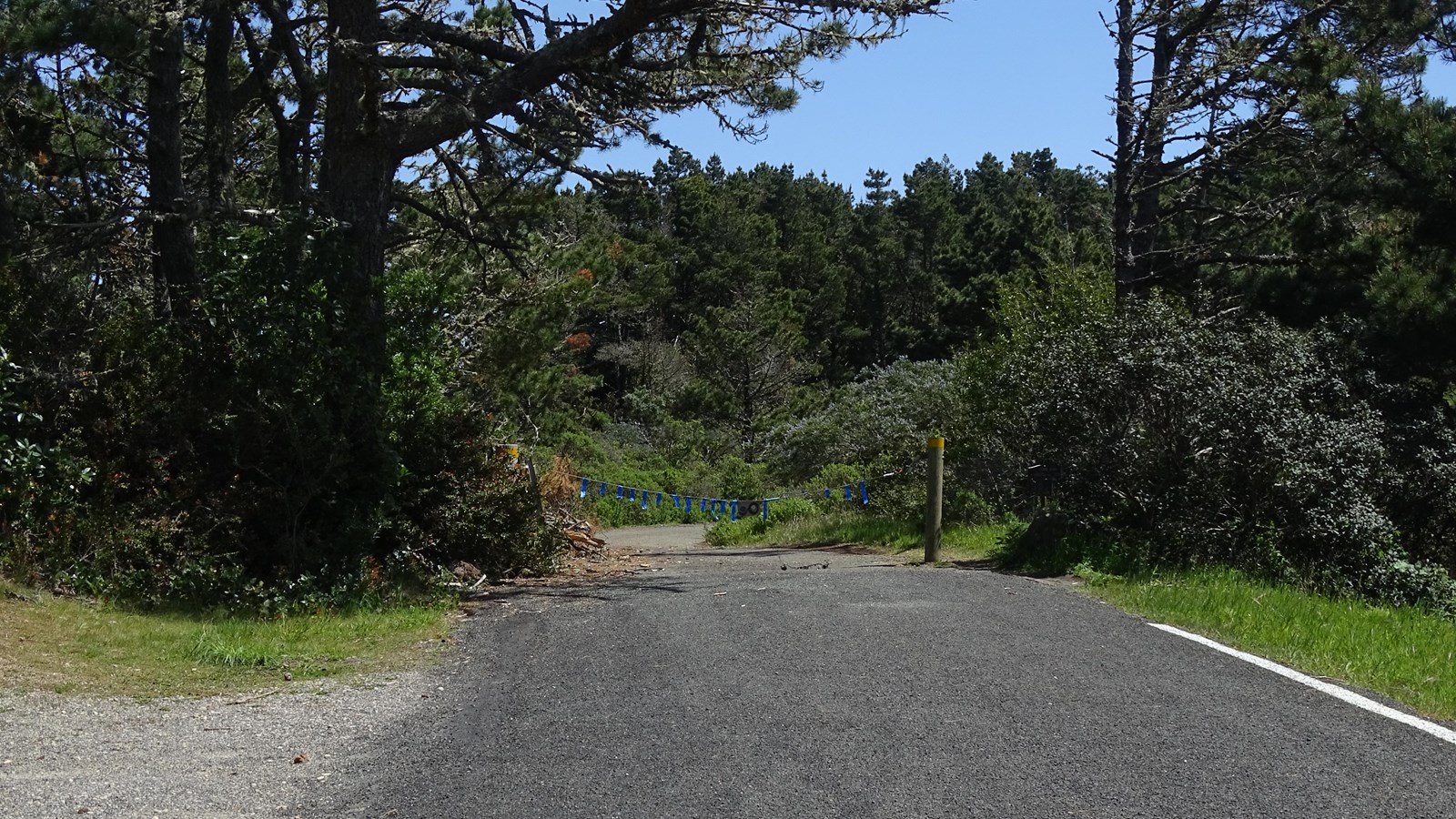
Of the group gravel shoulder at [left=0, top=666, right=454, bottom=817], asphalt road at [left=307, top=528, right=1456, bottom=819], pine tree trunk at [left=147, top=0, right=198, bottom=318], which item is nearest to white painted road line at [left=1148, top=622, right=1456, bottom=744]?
asphalt road at [left=307, top=528, right=1456, bottom=819]

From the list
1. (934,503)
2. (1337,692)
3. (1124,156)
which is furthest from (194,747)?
(1124,156)

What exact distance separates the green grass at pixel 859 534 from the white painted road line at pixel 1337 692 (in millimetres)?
6595

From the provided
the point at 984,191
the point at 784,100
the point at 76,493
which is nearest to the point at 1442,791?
the point at 76,493

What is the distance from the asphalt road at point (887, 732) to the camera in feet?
15.7

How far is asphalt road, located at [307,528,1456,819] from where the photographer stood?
15.7 ft

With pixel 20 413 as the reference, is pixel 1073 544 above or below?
below

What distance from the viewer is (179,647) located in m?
8.31

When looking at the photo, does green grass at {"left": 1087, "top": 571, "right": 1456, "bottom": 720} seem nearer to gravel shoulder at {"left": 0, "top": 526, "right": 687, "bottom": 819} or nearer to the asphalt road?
the asphalt road

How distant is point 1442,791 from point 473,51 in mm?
11463

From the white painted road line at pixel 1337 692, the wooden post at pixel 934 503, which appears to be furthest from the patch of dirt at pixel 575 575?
the white painted road line at pixel 1337 692

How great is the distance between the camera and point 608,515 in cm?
3488

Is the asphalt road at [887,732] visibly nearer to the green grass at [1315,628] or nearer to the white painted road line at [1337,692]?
the white painted road line at [1337,692]

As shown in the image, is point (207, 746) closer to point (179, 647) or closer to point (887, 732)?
point (179, 647)

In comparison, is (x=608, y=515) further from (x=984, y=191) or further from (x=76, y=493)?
(x=984, y=191)
